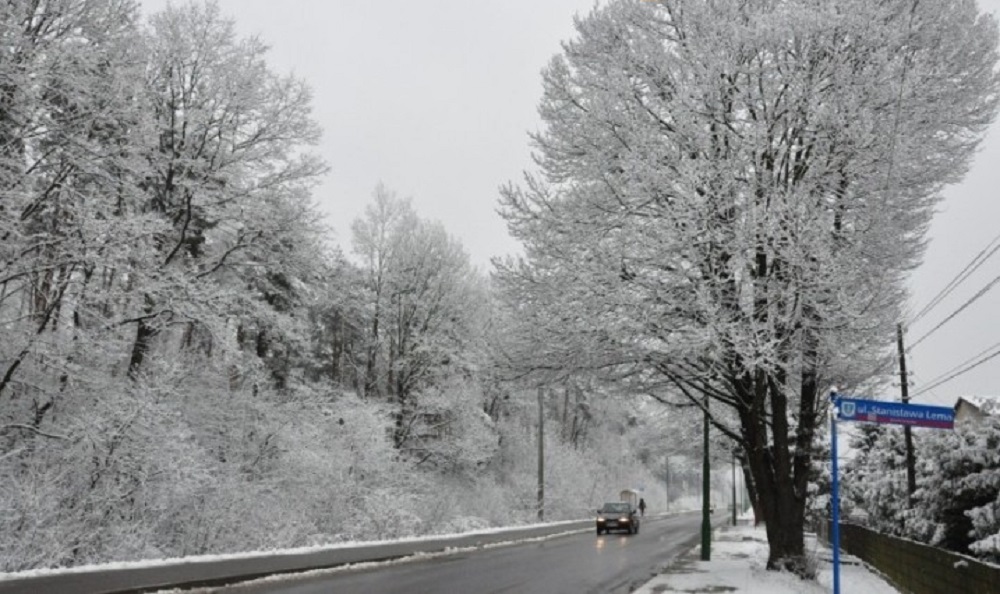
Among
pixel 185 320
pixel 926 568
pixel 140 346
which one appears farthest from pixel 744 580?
pixel 140 346

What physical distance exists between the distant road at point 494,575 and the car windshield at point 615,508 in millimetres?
15334

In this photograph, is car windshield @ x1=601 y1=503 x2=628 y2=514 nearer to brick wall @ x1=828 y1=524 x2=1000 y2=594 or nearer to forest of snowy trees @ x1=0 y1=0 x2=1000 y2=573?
brick wall @ x1=828 y1=524 x2=1000 y2=594

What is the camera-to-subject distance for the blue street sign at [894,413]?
933 centimetres

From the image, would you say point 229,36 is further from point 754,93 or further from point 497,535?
point 497,535

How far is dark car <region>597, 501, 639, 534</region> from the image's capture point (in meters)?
41.8

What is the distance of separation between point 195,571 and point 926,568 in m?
12.7

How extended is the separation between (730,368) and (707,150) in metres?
4.19

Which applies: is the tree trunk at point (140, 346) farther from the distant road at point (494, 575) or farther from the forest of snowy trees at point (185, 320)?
the distant road at point (494, 575)

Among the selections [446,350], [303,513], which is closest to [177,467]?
[303,513]

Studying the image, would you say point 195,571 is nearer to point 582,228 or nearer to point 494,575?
point 494,575

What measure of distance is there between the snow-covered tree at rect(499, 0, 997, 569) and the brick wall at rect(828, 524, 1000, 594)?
2208 millimetres

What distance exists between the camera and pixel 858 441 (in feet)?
144

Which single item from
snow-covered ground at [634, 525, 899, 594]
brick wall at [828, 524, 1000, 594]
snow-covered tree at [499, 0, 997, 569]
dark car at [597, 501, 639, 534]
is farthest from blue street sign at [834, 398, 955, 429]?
dark car at [597, 501, 639, 534]

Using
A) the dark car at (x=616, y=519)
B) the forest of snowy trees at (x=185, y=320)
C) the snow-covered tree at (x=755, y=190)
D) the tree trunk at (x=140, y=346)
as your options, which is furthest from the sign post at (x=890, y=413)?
the dark car at (x=616, y=519)
